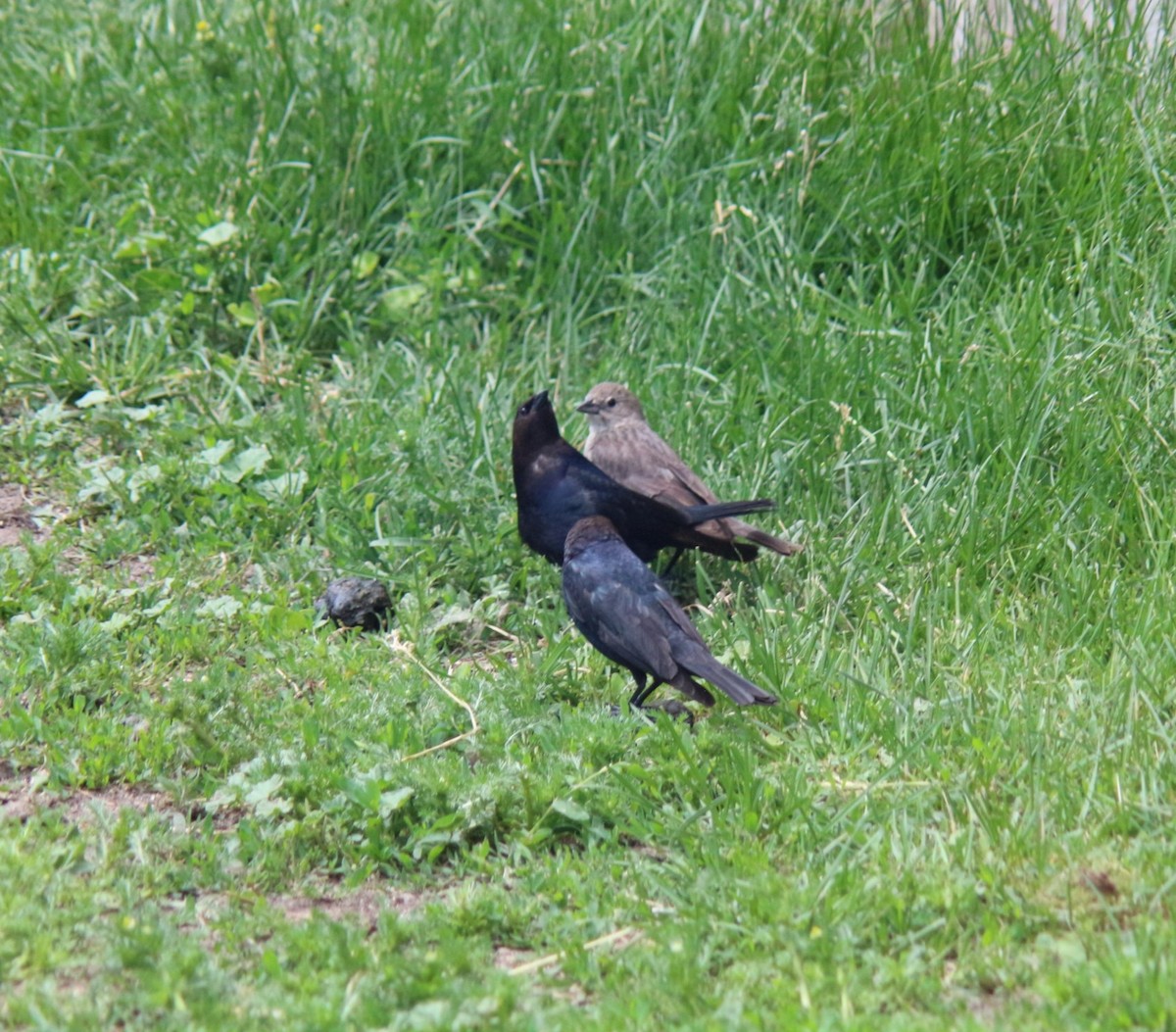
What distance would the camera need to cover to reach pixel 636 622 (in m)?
4.11

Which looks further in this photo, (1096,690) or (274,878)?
(1096,690)

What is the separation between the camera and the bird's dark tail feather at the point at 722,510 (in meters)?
4.50

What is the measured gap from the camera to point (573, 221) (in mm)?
6293

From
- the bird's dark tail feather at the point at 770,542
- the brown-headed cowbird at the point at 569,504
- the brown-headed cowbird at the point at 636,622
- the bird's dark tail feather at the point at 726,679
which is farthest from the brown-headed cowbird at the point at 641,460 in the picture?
the bird's dark tail feather at the point at 726,679

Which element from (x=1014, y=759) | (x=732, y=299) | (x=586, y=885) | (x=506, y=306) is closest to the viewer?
(x=586, y=885)

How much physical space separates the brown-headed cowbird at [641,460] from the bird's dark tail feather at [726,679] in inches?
34.6

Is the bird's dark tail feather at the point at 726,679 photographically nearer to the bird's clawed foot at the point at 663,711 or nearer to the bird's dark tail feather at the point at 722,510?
the bird's clawed foot at the point at 663,711

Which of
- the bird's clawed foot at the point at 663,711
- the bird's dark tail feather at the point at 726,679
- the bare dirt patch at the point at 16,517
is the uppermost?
the bird's dark tail feather at the point at 726,679

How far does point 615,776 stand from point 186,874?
3.46 feet

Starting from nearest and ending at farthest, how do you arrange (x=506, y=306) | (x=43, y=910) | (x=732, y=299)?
(x=43, y=910), (x=732, y=299), (x=506, y=306)

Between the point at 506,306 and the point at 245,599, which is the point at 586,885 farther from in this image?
the point at 506,306

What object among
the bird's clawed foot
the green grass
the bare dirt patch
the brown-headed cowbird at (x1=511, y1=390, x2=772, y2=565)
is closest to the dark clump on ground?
the green grass

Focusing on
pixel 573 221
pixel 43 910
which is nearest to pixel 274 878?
pixel 43 910

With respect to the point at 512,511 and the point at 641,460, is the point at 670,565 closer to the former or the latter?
the point at 641,460
